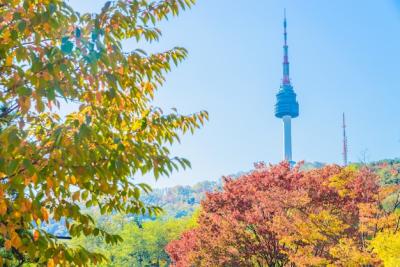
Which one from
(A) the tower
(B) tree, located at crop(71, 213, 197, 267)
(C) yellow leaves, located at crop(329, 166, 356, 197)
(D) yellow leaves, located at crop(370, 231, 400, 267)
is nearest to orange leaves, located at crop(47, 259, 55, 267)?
(D) yellow leaves, located at crop(370, 231, 400, 267)

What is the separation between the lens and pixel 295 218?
20797 millimetres

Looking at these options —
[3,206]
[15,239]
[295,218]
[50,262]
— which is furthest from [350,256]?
[3,206]

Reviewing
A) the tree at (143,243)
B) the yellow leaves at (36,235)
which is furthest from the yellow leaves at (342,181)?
the tree at (143,243)

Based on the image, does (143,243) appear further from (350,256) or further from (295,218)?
(350,256)

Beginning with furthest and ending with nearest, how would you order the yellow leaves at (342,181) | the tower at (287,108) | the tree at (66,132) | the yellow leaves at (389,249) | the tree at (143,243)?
1. the tower at (287,108)
2. the tree at (143,243)
3. the yellow leaves at (342,181)
4. the yellow leaves at (389,249)
5. the tree at (66,132)

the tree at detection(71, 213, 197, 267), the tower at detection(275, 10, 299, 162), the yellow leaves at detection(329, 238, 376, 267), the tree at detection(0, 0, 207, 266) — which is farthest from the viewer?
the tower at detection(275, 10, 299, 162)

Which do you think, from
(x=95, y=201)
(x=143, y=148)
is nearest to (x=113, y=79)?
(x=143, y=148)

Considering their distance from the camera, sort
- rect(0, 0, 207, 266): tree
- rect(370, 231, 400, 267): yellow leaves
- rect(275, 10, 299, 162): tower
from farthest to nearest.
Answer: rect(275, 10, 299, 162): tower, rect(370, 231, 400, 267): yellow leaves, rect(0, 0, 207, 266): tree

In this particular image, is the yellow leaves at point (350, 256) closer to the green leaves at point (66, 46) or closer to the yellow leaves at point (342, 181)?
the yellow leaves at point (342, 181)

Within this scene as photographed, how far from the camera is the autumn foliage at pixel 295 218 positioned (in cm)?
2009

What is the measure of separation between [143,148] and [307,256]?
17.6 meters

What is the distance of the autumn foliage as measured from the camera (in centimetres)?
2009

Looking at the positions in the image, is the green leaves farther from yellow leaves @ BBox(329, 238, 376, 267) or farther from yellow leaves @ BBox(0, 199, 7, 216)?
yellow leaves @ BBox(329, 238, 376, 267)

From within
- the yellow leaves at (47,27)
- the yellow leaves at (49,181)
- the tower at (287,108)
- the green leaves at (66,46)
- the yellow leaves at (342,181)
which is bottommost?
the yellow leaves at (49,181)
